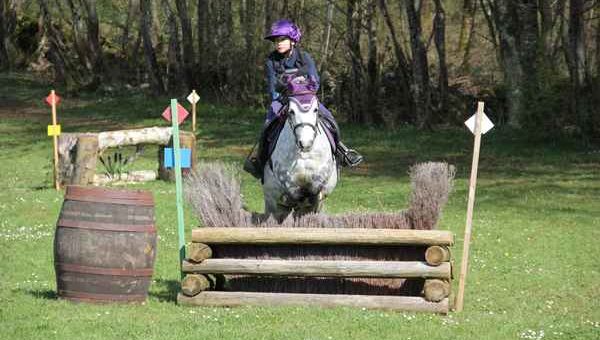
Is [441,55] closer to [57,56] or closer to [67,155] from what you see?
[67,155]

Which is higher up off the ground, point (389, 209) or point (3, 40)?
point (3, 40)

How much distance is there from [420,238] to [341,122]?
942 inches

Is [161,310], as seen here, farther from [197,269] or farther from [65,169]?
[65,169]

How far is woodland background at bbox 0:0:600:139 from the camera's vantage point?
28.5 metres

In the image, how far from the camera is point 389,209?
18094 millimetres

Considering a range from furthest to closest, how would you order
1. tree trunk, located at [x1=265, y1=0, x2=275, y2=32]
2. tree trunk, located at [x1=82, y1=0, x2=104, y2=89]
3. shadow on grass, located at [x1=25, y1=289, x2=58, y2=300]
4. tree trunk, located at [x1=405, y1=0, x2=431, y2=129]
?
1. tree trunk, located at [x1=82, y1=0, x2=104, y2=89]
2. tree trunk, located at [x1=265, y1=0, x2=275, y2=32]
3. tree trunk, located at [x1=405, y1=0, x2=431, y2=129]
4. shadow on grass, located at [x1=25, y1=289, x2=58, y2=300]

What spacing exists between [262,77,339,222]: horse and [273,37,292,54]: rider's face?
858 mm

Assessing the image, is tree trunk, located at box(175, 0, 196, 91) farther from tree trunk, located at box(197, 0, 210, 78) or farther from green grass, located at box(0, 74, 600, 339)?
green grass, located at box(0, 74, 600, 339)

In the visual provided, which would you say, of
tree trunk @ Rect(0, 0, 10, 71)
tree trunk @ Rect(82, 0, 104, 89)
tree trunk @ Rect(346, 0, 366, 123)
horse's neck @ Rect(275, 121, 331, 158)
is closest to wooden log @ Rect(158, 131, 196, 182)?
horse's neck @ Rect(275, 121, 331, 158)

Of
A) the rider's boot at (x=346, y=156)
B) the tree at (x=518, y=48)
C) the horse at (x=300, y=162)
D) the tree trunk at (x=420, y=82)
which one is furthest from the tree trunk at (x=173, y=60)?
the horse at (x=300, y=162)

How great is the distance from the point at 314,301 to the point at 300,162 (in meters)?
1.26

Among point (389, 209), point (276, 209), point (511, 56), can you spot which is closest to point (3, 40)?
point (511, 56)

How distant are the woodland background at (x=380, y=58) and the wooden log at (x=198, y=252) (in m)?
18.9

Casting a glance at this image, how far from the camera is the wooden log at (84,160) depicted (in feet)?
66.6
